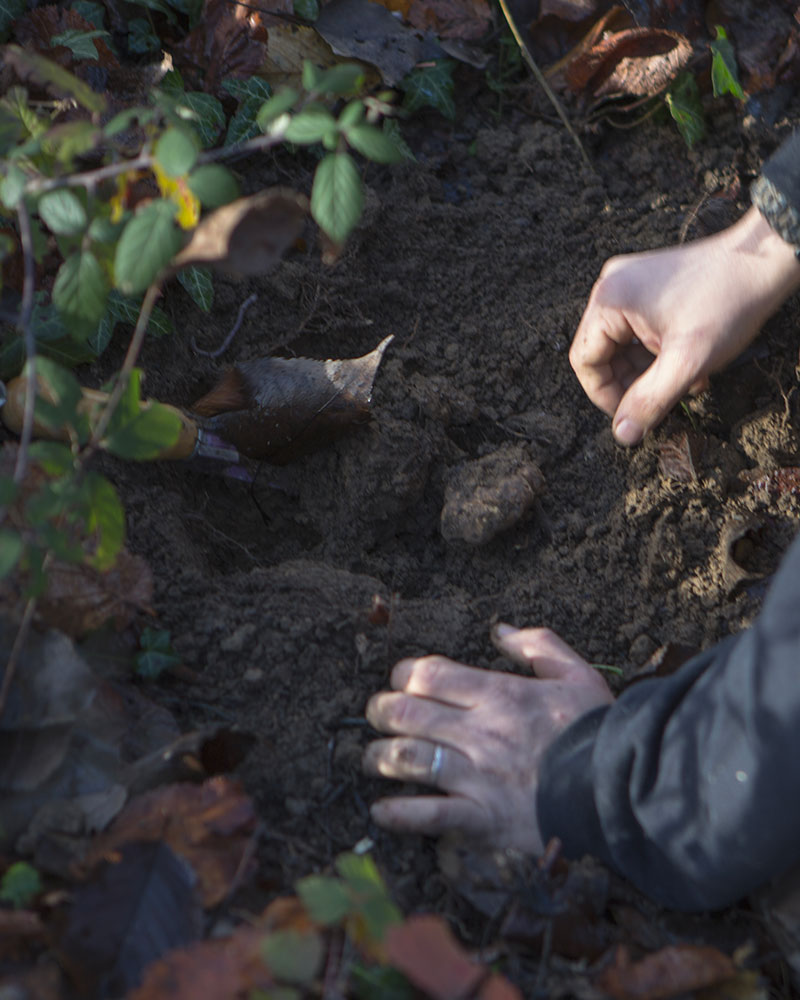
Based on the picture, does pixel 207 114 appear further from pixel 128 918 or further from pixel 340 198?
pixel 128 918

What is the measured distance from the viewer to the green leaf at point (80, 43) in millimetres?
2305

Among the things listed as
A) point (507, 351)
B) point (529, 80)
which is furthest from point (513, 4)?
point (507, 351)

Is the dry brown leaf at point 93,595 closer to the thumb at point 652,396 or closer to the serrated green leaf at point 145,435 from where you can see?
the serrated green leaf at point 145,435

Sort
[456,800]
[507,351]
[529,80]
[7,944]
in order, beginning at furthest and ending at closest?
[529,80], [507,351], [456,800], [7,944]

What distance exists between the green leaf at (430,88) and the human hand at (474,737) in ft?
5.82

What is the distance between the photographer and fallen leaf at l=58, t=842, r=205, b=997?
3.84ft

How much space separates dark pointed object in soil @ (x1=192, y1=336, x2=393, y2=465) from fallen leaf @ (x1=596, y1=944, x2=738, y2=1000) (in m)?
1.31

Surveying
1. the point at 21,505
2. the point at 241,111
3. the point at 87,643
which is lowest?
the point at 87,643

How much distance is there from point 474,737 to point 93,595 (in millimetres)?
720

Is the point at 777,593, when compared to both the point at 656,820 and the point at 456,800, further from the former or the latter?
the point at 456,800

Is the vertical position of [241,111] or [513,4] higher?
[513,4]

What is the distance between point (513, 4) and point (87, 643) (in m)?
2.41

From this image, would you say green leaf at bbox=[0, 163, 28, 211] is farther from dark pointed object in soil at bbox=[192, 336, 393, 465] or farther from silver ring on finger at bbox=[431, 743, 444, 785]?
silver ring on finger at bbox=[431, 743, 444, 785]

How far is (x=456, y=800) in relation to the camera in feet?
4.88
